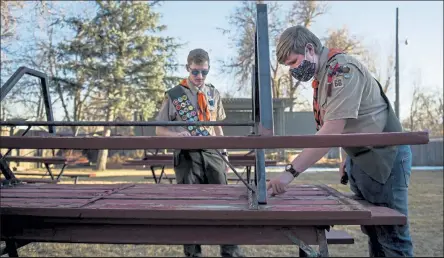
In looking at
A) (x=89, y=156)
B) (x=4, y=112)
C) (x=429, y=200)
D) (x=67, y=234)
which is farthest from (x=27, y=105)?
(x=67, y=234)

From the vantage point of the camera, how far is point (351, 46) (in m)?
26.8

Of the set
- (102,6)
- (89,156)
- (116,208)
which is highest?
(102,6)

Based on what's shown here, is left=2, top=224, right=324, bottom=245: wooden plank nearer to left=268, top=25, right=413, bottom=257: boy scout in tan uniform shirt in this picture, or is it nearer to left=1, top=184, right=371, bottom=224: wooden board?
left=1, top=184, right=371, bottom=224: wooden board

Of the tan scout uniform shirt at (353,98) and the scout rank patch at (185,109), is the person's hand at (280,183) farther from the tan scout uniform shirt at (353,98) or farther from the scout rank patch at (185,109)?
the scout rank patch at (185,109)

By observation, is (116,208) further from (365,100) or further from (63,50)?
(63,50)

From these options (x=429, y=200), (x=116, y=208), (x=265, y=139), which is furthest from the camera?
(x=429, y=200)

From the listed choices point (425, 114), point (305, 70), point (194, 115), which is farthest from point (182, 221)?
point (425, 114)

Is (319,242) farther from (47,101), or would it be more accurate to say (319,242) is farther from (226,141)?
(47,101)

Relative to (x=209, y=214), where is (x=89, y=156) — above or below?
below

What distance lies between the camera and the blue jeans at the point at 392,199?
2168mm

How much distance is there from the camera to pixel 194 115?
334 centimetres

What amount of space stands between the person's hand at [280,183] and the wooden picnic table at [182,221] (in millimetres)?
117

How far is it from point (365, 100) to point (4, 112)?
949 inches

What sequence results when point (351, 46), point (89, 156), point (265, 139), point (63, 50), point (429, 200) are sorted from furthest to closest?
point (351, 46) < point (89, 156) < point (63, 50) < point (429, 200) < point (265, 139)
